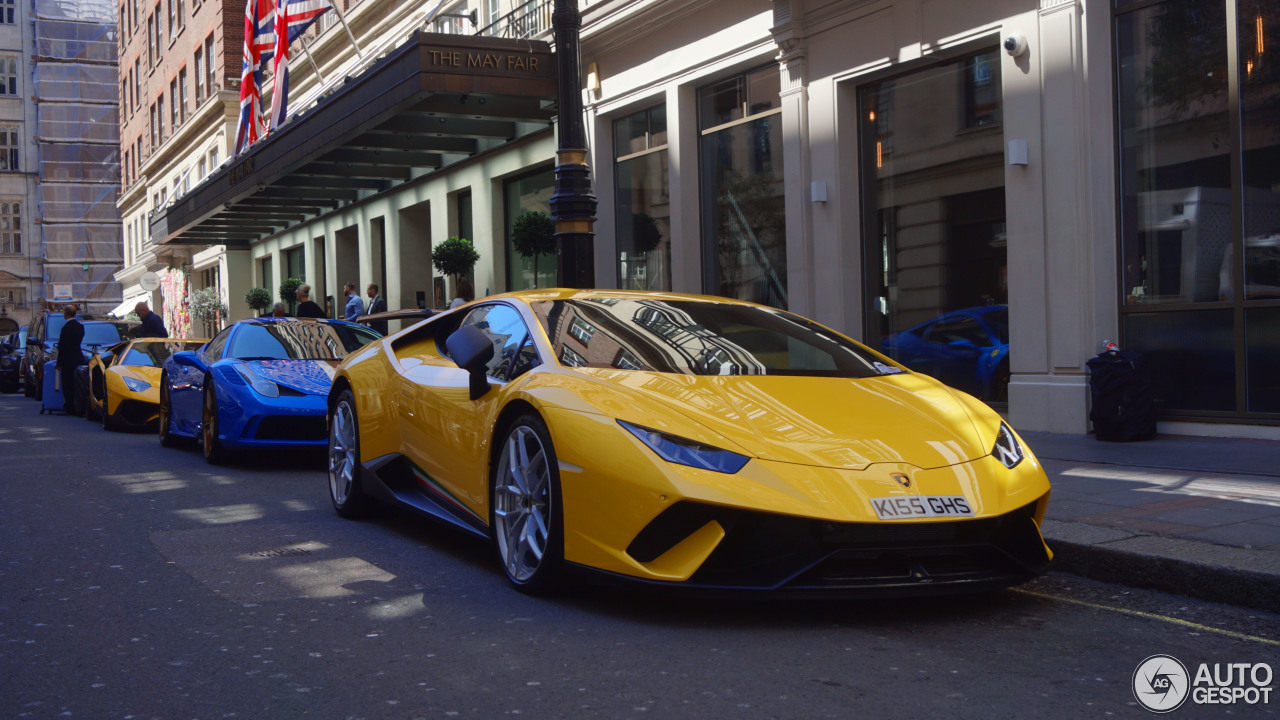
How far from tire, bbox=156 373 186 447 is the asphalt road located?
5359 millimetres

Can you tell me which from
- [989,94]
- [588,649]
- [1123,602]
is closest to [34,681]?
[588,649]

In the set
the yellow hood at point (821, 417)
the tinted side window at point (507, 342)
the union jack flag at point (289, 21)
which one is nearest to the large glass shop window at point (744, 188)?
the tinted side window at point (507, 342)

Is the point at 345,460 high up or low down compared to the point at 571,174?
down

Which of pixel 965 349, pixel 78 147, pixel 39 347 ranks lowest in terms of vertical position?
pixel 965 349

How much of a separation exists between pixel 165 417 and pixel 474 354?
24.0ft

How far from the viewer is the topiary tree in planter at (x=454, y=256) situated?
19.2m

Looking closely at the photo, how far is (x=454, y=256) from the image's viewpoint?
19.2 m

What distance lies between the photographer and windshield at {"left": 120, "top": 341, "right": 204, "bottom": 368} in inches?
542

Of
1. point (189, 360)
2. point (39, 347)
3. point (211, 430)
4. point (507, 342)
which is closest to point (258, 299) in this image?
point (39, 347)

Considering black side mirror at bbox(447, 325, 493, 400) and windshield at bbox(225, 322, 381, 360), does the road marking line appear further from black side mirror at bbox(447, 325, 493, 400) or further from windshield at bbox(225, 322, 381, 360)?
windshield at bbox(225, 322, 381, 360)

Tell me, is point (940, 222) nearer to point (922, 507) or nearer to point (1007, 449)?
point (1007, 449)

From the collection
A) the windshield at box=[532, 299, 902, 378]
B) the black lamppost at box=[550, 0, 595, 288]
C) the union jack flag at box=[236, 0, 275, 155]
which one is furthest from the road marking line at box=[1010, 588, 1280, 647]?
the union jack flag at box=[236, 0, 275, 155]

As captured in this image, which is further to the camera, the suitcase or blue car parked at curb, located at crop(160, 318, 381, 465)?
the suitcase

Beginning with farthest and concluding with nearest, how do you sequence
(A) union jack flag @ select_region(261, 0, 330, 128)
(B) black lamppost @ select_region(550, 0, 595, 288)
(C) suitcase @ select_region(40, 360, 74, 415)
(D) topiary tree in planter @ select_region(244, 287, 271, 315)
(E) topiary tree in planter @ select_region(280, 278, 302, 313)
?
(D) topiary tree in planter @ select_region(244, 287, 271, 315) < (E) topiary tree in planter @ select_region(280, 278, 302, 313) < (A) union jack flag @ select_region(261, 0, 330, 128) < (C) suitcase @ select_region(40, 360, 74, 415) < (B) black lamppost @ select_region(550, 0, 595, 288)
